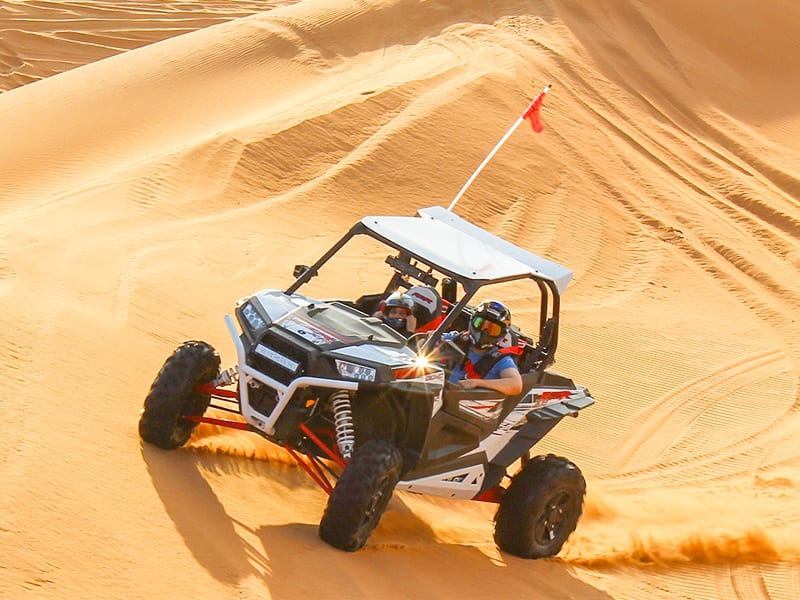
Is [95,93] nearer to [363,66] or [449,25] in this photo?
[363,66]

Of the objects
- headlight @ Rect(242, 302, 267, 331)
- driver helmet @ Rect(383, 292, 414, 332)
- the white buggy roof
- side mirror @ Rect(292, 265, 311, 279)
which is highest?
the white buggy roof

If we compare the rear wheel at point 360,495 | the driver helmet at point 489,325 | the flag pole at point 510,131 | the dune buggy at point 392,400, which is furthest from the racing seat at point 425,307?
the rear wheel at point 360,495

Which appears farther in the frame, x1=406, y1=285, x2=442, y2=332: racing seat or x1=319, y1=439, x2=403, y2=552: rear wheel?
x1=406, y1=285, x2=442, y2=332: racing seat

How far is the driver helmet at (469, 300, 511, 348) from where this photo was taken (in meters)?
8.16

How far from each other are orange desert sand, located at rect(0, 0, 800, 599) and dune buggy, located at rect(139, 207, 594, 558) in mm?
350

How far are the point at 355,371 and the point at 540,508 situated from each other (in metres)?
1.77

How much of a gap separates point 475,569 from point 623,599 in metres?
1.07

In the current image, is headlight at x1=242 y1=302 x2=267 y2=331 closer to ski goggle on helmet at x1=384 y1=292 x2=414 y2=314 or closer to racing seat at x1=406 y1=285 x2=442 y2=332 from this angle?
ski goggle on helmet at x1=384 y1=292 x2=414 y2=314

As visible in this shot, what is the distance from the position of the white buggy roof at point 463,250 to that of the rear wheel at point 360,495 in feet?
5.05

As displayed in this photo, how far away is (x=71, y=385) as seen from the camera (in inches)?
334

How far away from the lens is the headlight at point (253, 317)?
752 cm

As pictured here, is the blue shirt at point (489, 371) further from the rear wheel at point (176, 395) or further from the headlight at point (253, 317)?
the rear wheel at point (176, 395)

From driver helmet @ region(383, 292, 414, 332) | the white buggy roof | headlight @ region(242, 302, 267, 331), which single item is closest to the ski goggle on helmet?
driver helmet @ region(383, 292, 414, 332)

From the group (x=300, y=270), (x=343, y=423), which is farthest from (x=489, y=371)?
(x=300, y=270)
